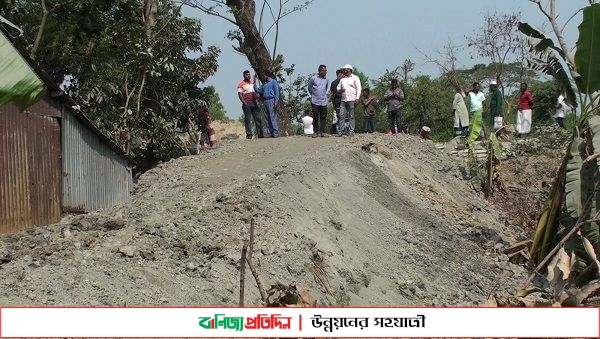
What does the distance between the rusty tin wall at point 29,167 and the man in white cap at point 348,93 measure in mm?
5351

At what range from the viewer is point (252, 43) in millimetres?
22203

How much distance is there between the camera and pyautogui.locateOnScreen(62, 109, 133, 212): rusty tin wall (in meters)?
14.3

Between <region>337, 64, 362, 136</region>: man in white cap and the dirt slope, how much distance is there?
508mm

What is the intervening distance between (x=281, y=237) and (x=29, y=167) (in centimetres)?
467

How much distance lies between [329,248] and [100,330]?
18.4ft

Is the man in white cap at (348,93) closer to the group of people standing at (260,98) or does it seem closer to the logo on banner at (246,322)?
the group of people standing at (260,98)

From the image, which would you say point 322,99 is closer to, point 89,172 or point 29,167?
point 89,172

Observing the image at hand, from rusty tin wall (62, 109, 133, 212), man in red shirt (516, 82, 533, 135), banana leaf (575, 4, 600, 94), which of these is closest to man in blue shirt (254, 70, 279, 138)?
rusty tin wall (62, 109, 133, 212)

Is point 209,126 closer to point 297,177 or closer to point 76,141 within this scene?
point 76,141

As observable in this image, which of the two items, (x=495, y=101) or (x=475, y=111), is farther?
(x=495, y=101)

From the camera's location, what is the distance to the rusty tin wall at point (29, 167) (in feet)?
41.9

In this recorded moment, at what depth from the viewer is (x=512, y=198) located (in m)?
17.7

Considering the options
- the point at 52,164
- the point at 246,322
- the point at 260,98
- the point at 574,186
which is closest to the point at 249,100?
the point at 260,98

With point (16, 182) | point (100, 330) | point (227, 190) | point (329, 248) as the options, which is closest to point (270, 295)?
point (100, 330)
